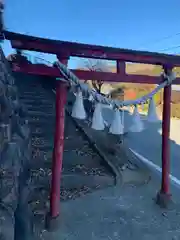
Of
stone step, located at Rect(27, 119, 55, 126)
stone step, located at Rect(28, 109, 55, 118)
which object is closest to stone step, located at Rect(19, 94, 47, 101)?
stone step, located at Rect(28, 109, 55, 118)

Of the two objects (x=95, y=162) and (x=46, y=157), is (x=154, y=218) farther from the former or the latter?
(x=46, y=157)

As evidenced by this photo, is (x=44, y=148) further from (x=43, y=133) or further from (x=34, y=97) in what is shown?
(x=34, y=97)

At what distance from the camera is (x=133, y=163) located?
6.15 m

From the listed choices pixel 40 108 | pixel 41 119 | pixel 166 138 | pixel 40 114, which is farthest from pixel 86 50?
pixel 40 108

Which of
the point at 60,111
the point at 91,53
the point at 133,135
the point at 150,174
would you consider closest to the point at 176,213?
the point at 150,174

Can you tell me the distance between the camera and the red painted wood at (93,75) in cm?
310

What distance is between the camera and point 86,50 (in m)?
3.22

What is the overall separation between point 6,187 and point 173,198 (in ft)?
11.0

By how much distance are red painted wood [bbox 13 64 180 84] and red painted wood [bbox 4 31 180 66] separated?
21 centimetres

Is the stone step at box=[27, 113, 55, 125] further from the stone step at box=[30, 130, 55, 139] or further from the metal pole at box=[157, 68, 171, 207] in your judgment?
the metal pole at box=[157, 68, 171, 207]

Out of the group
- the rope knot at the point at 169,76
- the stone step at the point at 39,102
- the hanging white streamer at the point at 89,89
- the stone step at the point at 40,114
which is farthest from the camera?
the stone step at the point at 39,102

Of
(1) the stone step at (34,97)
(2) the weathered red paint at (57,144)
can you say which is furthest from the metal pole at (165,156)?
(1) the stone step at (34,97)

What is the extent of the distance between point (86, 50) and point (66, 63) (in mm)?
302

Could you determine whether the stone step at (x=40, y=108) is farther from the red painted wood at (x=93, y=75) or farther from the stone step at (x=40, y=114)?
the red painted wood at (x=93, y=75)
